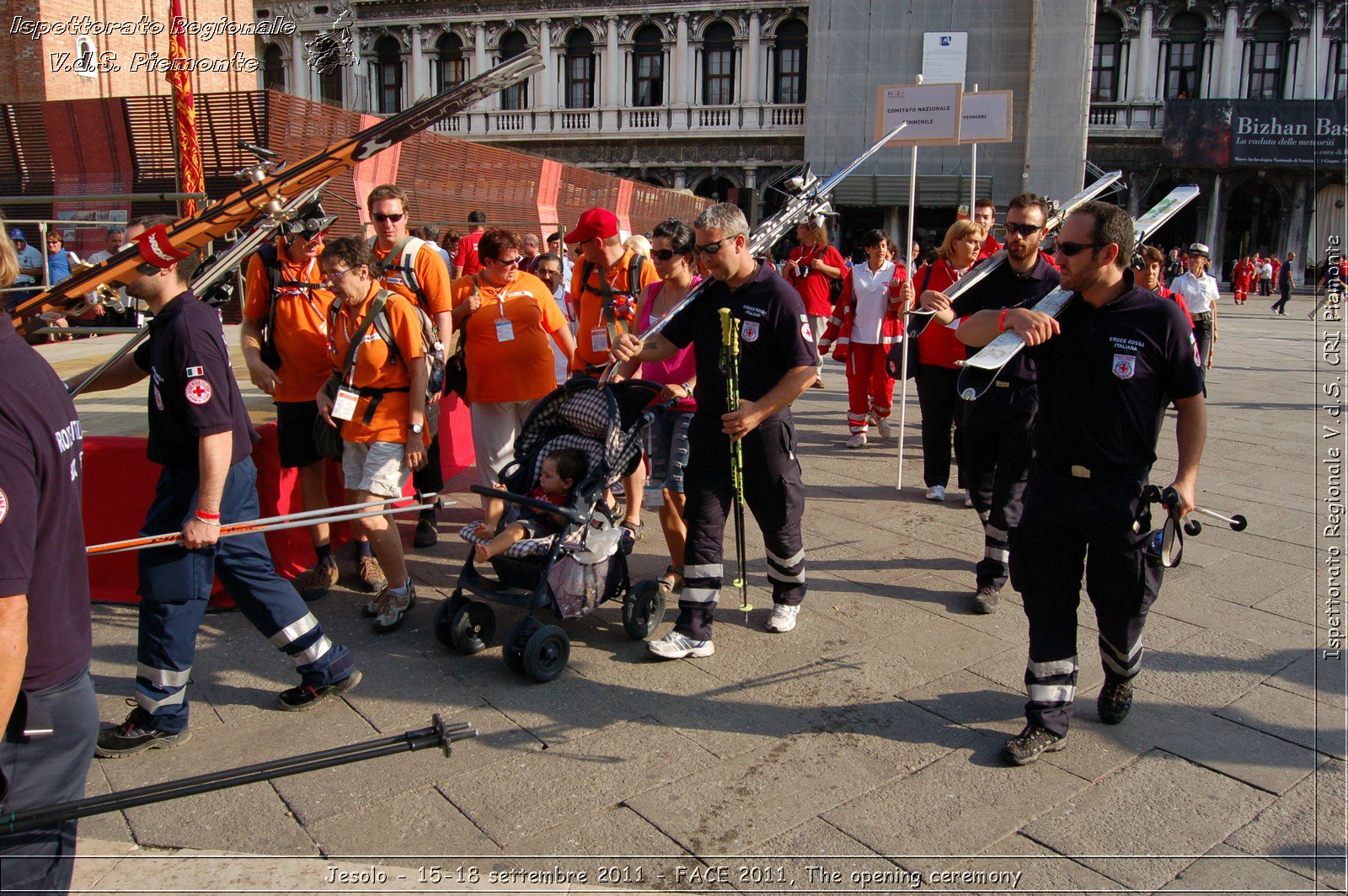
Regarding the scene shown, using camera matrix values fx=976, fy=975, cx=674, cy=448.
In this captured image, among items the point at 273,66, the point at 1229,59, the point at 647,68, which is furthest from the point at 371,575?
the point at 273,66

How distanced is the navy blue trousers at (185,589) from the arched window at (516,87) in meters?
40.8

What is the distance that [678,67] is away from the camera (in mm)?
40625

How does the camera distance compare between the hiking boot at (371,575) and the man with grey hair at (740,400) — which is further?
the hiking boot at (371,575)

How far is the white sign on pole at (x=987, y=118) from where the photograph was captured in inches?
333

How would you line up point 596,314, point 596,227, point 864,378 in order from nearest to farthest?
point 596,227, point 596,314, point 864,378

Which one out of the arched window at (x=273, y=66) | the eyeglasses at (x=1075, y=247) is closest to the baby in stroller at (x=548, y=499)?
the eyeglasses at (x=1075, y=247)

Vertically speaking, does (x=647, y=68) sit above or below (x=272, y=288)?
above

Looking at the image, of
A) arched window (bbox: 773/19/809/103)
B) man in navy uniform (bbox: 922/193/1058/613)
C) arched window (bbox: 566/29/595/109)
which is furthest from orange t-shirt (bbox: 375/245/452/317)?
arched window (bbox: 566/29/595/109)

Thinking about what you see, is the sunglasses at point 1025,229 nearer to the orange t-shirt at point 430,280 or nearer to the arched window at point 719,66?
the orange t-shirt at point 430,280

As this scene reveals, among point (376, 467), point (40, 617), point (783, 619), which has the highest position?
point (40, 617)

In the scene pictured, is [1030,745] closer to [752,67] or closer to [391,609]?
[391,609]

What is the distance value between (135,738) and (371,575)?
1841mm

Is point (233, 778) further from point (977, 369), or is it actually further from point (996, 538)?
point (996, 538)

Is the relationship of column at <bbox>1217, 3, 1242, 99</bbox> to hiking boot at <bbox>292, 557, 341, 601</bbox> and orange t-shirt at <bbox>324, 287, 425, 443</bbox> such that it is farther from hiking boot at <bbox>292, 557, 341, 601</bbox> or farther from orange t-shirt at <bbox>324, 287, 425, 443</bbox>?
hiking boot at <bbox>292, 557, 341, 601</bbox>
